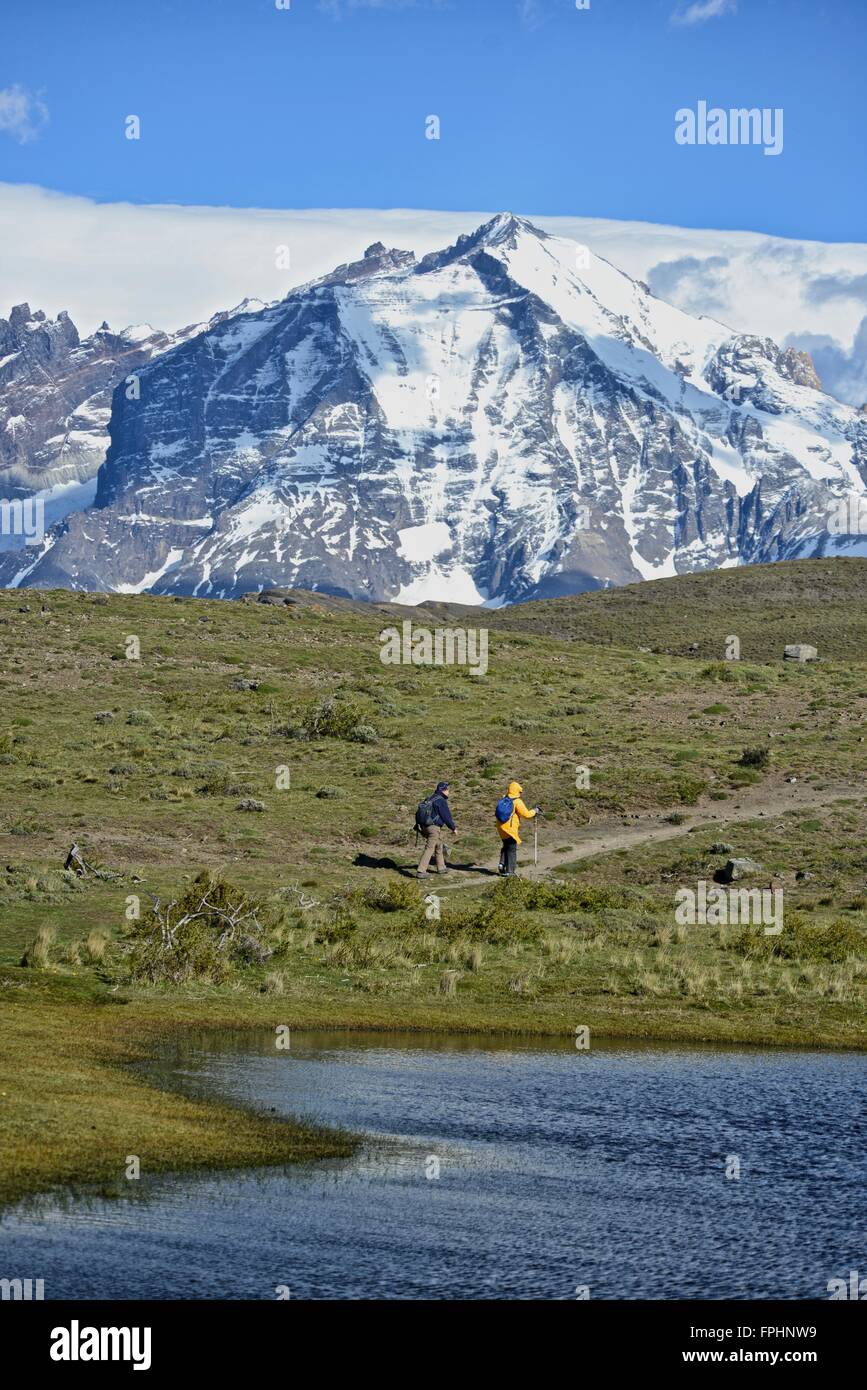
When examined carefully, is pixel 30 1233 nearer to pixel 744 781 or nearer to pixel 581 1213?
pixel 581 1213

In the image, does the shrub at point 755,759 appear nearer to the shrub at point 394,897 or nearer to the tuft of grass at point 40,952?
the shrub at point 394,897

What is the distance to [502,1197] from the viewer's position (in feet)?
58.1

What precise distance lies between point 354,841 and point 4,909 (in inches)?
477

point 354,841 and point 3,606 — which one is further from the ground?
point 3,606

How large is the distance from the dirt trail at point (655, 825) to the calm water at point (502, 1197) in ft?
56.7

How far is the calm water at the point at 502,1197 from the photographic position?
49.4ft

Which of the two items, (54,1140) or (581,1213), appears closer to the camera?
(581,1213)

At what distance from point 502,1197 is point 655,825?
30.4m

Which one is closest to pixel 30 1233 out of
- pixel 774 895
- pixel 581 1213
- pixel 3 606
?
pixel 581 1213

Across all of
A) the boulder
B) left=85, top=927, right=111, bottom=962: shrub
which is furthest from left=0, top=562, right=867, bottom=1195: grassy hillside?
the boulder

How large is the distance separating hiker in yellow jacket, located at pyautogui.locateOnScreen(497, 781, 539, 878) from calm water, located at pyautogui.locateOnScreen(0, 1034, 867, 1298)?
14877 millimetres

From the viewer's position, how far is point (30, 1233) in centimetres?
1553

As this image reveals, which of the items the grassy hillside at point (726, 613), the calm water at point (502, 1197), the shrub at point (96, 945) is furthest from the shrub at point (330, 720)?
the grassy hillside at point (726, 613)

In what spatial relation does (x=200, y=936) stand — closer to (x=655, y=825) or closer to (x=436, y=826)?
(x=436, y=826)
